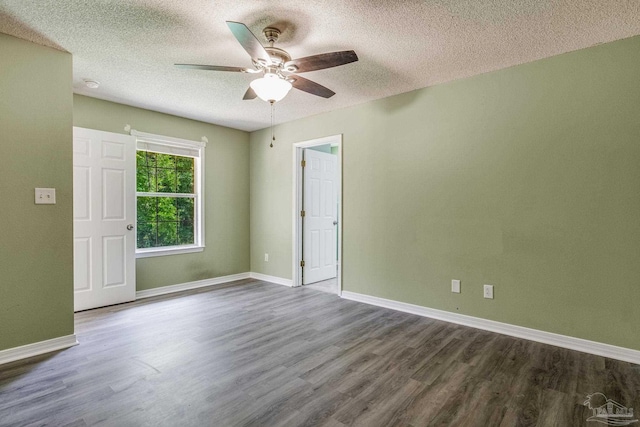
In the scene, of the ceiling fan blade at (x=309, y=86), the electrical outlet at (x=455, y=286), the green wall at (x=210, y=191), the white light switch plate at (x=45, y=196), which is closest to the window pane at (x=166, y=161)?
the green wall at (x=210, y=191)

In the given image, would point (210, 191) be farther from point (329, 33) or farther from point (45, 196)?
point (329, 33)

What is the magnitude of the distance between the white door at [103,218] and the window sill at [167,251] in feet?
0.79

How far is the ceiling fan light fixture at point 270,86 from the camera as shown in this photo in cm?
222

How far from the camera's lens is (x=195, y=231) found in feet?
15.7

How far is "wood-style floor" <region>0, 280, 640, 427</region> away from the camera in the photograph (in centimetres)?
180

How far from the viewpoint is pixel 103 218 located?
3.72 m

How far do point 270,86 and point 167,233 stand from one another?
308 cm

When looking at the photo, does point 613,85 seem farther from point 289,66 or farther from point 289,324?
point 289,324

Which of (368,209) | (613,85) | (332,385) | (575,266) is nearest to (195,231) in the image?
(368,209)

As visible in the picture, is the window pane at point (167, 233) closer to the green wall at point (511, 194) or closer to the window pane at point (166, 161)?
the window pane at point (166, 161)

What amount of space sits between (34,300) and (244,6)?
2684mm

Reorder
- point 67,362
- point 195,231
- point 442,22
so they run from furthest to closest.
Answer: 1. point 195,231
2. point 67,362
3. point 442,22

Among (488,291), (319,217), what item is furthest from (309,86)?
(319,217)

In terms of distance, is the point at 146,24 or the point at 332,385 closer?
the point at 332,385
